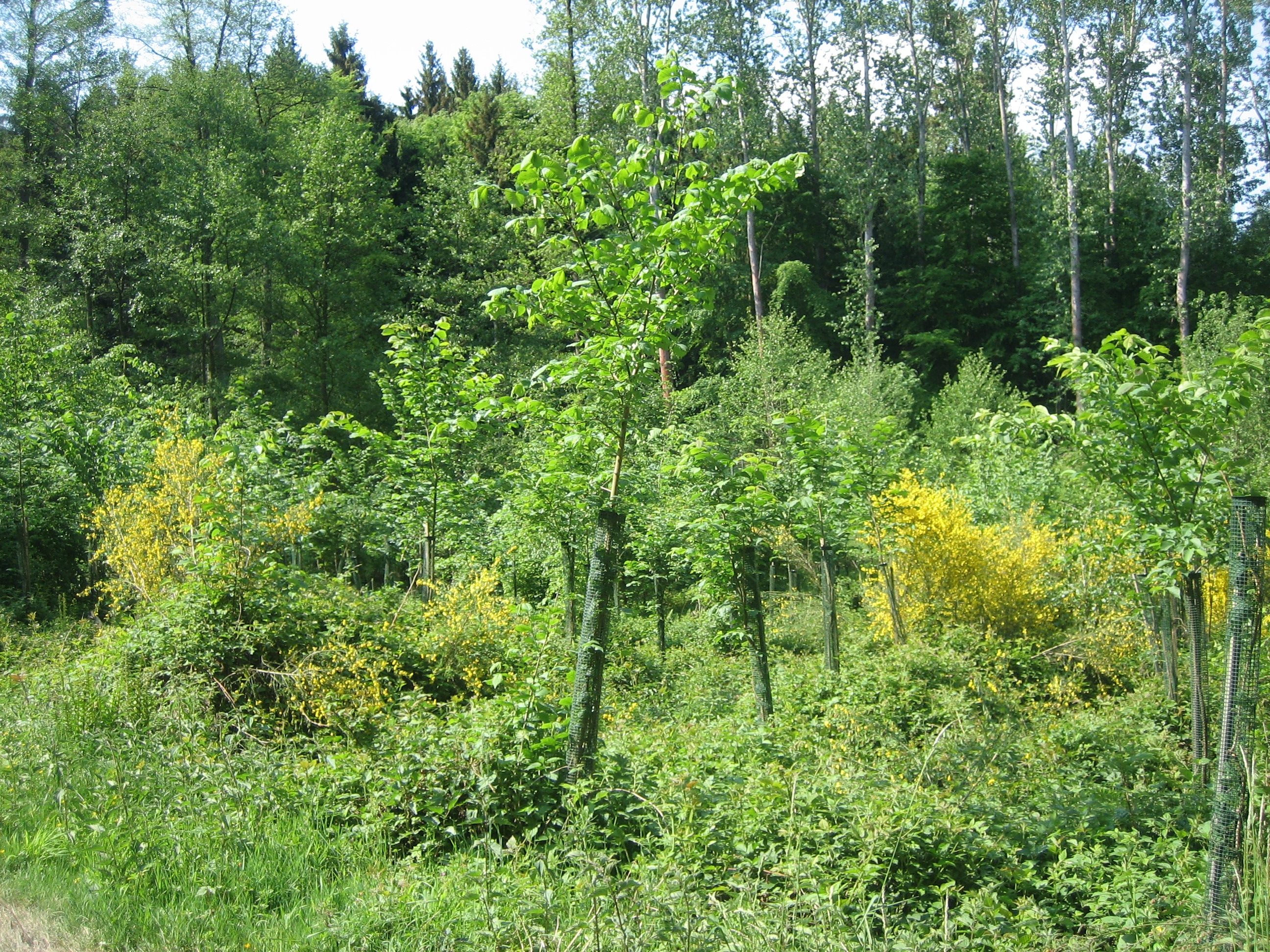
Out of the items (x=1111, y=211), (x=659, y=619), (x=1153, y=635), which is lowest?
(x=659, y=619)

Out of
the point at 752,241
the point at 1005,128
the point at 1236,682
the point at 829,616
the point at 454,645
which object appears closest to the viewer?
the point at 1236,682

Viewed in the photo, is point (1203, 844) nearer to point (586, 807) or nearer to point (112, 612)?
point (586, 807)

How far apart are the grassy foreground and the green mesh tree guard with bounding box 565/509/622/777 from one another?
0.15 m

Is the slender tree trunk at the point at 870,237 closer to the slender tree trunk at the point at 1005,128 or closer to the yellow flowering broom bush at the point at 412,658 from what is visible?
the slender tree trunk at the point at 1005,128

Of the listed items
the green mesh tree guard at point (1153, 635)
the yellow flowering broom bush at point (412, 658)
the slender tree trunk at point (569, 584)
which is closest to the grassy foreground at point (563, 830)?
the yellow flowering broom bush at point (412, 658)

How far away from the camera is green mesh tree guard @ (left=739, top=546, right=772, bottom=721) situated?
7883 mm

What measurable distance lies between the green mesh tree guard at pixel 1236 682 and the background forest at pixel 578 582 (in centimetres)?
2

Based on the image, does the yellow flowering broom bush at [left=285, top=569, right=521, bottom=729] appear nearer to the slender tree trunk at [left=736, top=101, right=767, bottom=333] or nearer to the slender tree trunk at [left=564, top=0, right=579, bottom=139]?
the slender tree trunk at [left=736, top=101, right=767, bottom=333]

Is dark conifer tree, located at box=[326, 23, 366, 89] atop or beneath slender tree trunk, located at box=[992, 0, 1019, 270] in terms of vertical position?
atop

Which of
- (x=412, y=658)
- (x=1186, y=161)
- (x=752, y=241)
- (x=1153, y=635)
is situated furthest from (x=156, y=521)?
(x=1186, y=161)

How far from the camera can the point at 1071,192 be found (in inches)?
1086

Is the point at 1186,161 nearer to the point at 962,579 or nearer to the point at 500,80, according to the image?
the point at 962,579

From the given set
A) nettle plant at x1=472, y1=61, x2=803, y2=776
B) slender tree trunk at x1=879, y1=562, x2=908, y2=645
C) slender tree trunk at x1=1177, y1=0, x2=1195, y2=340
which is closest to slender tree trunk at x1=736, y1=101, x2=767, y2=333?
slender tree trunk at x1=1177, y1=0, x2=1195, y2=340

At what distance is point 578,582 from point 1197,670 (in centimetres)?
899
